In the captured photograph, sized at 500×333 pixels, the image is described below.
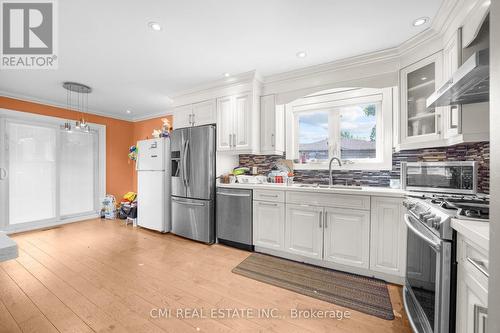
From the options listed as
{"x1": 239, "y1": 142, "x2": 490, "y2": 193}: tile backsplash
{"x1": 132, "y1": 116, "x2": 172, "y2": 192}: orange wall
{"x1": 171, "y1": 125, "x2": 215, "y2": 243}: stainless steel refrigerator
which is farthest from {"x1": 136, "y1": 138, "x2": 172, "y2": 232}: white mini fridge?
{"x1": 239, "y1": 142, "x2": 490, "y2": 193}: tile backsplash

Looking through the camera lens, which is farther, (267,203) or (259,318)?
(267,203)

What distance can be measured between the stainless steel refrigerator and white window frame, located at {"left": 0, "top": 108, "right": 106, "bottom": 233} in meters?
2.51

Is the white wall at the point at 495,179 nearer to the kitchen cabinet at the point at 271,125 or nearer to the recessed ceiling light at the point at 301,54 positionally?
the recessed ceiling light at the point at 301,54

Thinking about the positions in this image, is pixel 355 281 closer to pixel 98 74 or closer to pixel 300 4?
pixel 300 4

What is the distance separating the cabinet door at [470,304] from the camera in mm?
876

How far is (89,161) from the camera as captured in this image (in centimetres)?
474

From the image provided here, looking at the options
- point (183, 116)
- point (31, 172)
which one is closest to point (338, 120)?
point (183, 116)

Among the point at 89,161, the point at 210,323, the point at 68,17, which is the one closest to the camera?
the point at 210,323

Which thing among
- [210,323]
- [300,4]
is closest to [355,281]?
[210,323]

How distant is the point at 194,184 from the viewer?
3307 millimetres

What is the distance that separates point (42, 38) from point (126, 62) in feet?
2.46

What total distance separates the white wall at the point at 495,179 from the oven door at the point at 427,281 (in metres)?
0.75

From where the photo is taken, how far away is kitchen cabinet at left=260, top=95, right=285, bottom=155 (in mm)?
3053

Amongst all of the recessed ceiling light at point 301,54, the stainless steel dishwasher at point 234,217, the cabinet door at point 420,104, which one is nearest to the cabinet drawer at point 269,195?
the stainless steel dishwasher at point 234,217
